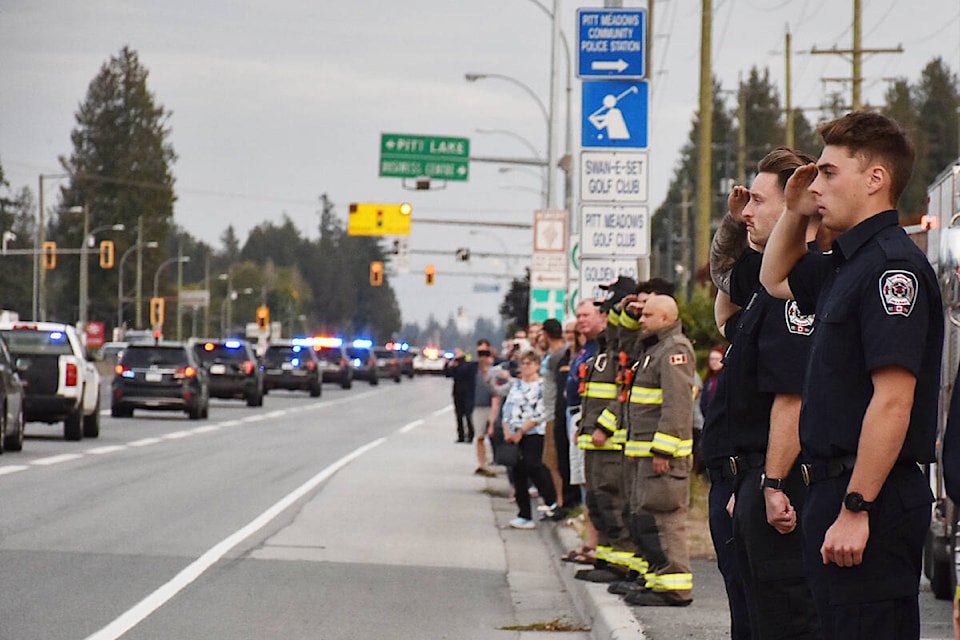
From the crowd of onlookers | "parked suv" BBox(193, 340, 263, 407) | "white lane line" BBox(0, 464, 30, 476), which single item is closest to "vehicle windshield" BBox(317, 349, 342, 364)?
"parked suv" BBox(193, 340, 263, 407)

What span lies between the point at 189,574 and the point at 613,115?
5.60m

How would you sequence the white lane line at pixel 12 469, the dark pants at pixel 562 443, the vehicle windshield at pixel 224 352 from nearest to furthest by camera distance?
the dark pants at pixel 562 443 < the white lane line at pixel 12 469 < the vehicle windshield at pixel 224 352

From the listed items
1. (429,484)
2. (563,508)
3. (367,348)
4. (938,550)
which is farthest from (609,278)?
(367,348)

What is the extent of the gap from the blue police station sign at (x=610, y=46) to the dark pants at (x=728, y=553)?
9.18m

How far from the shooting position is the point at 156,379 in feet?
124

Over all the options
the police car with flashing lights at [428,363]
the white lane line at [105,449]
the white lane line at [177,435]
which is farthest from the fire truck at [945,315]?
the police car with flashing lights at [428,363]

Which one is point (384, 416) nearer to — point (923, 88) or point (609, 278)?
point (609, 278)

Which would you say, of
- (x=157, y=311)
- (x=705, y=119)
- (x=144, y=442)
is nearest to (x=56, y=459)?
(x=144, y=442)

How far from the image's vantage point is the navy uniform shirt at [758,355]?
618 centimetres

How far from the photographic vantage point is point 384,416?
1845 inches

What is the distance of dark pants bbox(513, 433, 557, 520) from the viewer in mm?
16656

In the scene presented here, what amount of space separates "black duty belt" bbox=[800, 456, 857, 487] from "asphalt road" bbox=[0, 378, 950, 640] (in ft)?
14.2

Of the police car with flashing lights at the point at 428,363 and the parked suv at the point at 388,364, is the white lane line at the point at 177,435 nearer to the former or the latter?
the parked suv at the point at 388,364

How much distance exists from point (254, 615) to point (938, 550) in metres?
4.08
